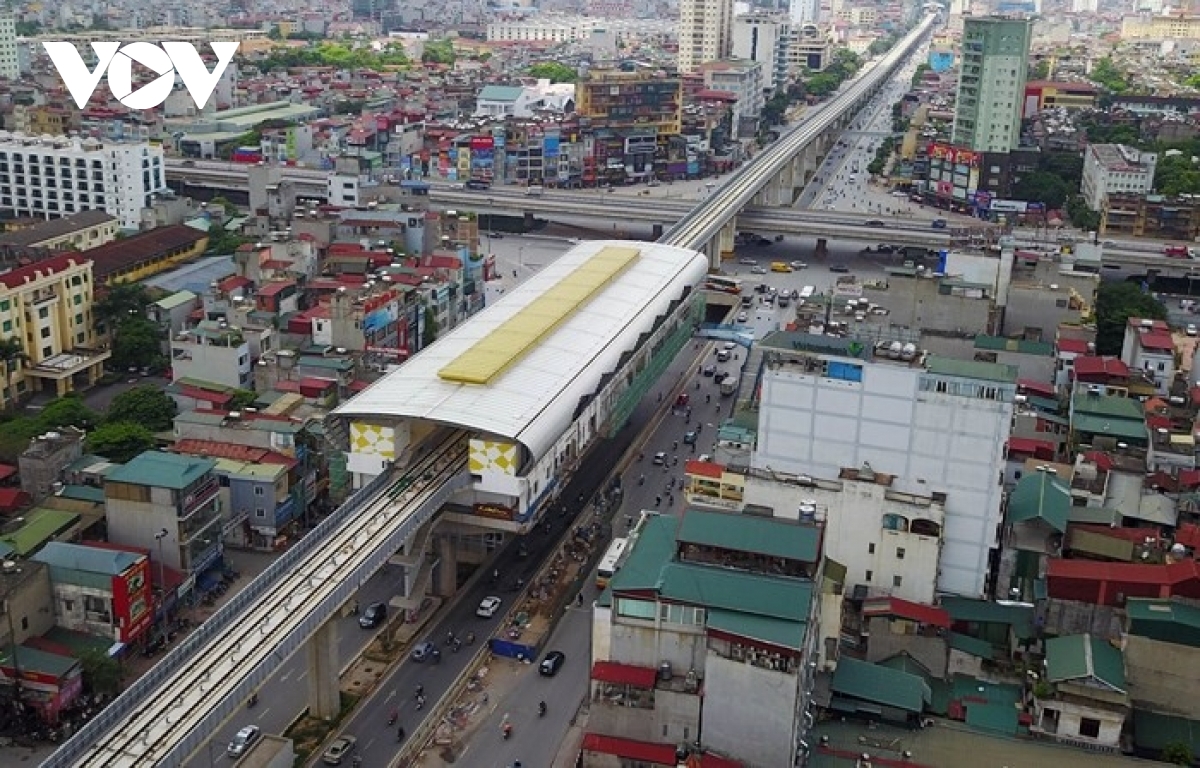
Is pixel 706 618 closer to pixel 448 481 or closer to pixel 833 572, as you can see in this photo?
pixel 833 572

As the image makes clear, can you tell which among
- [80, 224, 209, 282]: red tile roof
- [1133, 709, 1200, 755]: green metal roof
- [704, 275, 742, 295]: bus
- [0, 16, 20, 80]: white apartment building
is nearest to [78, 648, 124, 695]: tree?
[1133, 709, 1200, 755]: green metal roof

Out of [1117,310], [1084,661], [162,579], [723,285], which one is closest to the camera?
[1084,661]

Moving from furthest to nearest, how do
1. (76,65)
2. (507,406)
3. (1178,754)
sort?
1. (76,65)
2. (507,406)
3. (1178,754)

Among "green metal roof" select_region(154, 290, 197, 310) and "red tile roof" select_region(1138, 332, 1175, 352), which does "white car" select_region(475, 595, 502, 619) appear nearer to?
"green metal roof" select_region(154, 290, 197, 310)

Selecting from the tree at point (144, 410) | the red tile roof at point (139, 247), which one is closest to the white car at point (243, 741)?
the tree at point (144, 410)

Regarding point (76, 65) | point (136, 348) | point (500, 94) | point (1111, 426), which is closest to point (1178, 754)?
point (1111, 426)

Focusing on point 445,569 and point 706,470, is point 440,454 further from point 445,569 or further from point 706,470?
point 706,470
